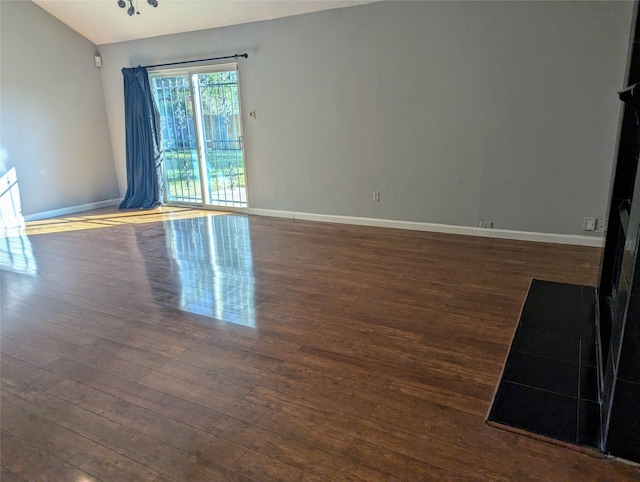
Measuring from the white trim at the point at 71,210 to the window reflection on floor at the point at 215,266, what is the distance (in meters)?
2.05

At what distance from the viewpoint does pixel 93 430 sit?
1938mm

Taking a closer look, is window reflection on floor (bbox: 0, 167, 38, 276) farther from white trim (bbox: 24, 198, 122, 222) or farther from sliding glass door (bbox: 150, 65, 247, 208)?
sliding glass door (bbox: 150, 65, 247, 208)

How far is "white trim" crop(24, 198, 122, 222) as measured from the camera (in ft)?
20.9

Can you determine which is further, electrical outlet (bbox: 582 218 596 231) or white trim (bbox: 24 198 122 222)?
white trim (bbox: 24 198 122 222)

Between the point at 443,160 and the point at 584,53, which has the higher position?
the point at 584,53

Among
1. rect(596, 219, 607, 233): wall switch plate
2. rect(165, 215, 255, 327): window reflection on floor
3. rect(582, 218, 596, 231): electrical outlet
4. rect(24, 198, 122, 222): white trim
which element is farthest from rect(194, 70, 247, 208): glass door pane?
rect(596, 219, 607, 233): wall switch plate

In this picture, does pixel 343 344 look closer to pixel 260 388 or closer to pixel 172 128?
pixel 260 388

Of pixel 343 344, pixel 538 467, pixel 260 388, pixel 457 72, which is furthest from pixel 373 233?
pixel 538 467

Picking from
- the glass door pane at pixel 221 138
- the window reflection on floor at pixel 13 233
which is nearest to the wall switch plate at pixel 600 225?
the glass door pane at pixel 221 138

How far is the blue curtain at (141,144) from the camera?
668 cm

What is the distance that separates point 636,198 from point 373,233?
343cm

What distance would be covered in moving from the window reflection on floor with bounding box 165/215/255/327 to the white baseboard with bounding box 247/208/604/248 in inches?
25.2

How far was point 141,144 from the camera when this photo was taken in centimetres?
690

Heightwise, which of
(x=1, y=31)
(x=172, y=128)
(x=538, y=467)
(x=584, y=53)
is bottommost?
(x=538, y=467)
